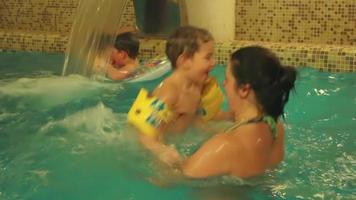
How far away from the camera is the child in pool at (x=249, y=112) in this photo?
7.99 ft

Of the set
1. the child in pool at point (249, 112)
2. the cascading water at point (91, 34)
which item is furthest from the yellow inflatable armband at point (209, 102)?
the cascading water at point (91, 34)

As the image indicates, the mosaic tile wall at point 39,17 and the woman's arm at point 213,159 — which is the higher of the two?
the mosaic tile wall at point 39,17

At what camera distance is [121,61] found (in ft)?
17.7

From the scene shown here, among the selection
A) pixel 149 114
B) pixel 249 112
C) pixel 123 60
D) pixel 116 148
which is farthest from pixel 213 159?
pixel 123 60

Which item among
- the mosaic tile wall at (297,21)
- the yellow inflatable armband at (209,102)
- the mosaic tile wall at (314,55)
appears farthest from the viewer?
the mosaic tile wall at (297,21)

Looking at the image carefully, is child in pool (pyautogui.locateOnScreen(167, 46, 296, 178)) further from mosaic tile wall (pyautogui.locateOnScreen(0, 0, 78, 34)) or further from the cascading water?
mosaic tile wall (pyautogui.locateOnScreen(0, 0, 78, 34))

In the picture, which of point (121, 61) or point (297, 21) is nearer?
point (121, 61)

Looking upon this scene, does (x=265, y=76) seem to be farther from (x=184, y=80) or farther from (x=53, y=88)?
(x=53, y=88)

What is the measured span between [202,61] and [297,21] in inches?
145

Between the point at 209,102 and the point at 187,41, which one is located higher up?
the point at 187,41

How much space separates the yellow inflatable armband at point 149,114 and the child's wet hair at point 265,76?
2.59 ft

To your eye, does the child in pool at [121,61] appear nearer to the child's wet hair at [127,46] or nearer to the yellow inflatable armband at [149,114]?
the child's wet hair at [127,46]

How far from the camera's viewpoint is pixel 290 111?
4.50 meters

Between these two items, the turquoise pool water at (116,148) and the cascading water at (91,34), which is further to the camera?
the cascading water at (91,34)
